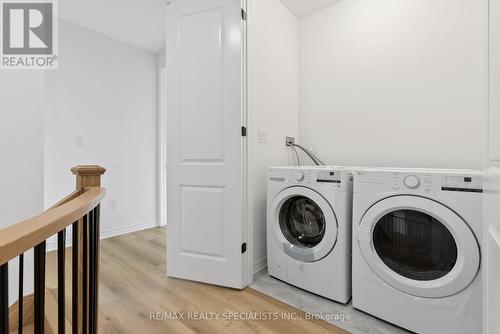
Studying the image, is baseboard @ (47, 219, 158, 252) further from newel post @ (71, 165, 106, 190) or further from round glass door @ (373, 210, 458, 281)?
round glass door @ (373, 210, 458, 281)

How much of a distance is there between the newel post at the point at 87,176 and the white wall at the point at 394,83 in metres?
1.89

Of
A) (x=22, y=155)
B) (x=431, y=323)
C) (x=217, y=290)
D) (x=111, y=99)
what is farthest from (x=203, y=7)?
A: (x=431, y=323)

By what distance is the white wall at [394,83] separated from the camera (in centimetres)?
167

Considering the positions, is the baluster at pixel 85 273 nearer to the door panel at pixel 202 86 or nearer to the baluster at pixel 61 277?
the baluster at pixel 61 277

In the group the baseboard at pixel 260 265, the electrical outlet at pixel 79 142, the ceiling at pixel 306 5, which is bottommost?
the baseboard at pixel 260 265

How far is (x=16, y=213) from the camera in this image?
1.41 meters

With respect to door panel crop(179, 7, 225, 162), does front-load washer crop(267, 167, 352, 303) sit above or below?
below

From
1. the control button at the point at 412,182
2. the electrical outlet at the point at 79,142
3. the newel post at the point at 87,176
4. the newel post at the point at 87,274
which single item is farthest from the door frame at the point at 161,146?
the control button at the point at 412,182

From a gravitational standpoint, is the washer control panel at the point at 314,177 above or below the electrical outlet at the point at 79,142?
below

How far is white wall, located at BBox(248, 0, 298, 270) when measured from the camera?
184cm

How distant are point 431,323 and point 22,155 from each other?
2.43 meters

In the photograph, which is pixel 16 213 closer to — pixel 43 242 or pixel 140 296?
pixel 140 296

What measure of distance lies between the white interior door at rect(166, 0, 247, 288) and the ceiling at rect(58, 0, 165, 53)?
87cm

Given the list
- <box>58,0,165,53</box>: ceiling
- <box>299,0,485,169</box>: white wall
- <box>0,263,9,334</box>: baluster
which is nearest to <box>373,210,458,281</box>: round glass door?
<box>299,0,485,169</box>: white wall
